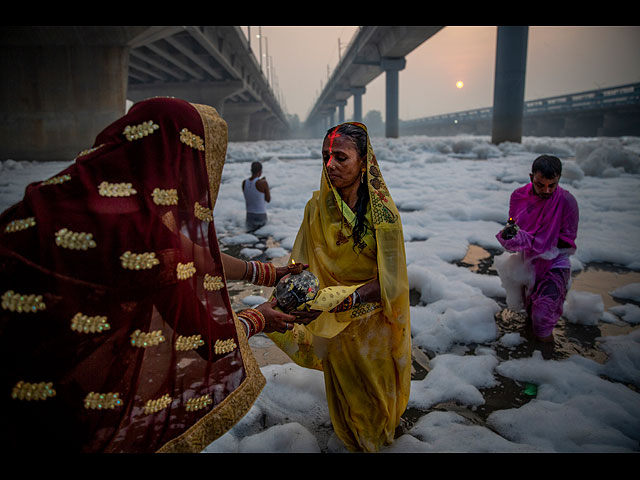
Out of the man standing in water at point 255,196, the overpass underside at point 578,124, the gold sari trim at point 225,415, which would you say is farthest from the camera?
the overpass underside at point 578,124

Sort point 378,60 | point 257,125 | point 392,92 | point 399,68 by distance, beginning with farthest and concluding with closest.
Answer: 1. point 257,125
2. point 392,92
3. point 378,60
4. point 399,68

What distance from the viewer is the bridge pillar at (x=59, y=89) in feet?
39.9

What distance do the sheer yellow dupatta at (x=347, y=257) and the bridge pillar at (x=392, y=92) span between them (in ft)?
110

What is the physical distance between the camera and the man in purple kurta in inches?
118

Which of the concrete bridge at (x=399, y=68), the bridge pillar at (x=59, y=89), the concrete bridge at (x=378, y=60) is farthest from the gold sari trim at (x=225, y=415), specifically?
the concrete bridge at (x=378, y=60)

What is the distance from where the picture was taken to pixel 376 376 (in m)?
2.01

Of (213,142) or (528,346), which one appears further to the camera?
(528,346)

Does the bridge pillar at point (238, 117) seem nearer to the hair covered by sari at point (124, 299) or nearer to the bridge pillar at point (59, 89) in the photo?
the bridge pillar at point (59, 89)

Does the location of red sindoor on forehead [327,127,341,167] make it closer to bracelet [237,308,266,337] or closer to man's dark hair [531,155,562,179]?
bracelet [237,308,266,337]

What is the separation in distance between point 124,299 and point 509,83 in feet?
68.6

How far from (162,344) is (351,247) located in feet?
3.45

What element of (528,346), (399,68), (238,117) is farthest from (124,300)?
(238,117)

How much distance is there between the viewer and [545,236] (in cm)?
308

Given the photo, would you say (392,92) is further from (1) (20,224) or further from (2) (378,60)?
(1) (20,224)
